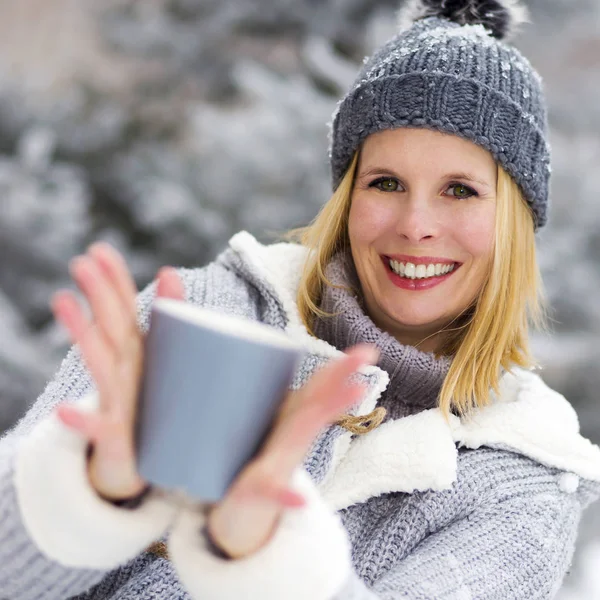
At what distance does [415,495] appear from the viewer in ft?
2.66

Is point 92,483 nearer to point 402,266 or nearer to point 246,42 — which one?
point 402,266

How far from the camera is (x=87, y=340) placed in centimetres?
43

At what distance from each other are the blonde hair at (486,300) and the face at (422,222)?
0.02 meters

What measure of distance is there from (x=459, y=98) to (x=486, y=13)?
248mm

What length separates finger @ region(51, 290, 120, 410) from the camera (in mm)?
421

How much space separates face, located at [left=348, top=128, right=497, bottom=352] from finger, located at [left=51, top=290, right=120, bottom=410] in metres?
0.50

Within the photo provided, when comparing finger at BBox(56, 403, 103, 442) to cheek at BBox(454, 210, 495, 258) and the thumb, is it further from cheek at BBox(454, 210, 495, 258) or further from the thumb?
cheek at BBox(454, 210, 495, 258)

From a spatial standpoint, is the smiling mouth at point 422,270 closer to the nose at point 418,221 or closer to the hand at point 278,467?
the nose at point 418,221

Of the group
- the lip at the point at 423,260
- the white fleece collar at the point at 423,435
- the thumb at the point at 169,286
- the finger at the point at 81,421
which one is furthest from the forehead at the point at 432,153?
the finger at the point at 81,421

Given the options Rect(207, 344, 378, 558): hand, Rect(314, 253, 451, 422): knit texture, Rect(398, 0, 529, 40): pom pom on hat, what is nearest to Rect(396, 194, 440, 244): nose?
Rect(314, 253, 451, 422): knit texture

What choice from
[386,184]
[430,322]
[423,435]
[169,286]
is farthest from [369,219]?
[169,286]

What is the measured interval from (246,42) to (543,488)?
4.02 feet

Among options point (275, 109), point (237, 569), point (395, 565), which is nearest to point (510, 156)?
point (395, 565)

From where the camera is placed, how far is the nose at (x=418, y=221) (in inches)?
33.1
